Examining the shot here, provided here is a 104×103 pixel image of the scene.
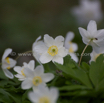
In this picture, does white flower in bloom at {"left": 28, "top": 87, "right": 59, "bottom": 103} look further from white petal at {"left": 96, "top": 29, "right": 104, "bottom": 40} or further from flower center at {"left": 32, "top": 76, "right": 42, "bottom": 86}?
white petal at {"left": 96, "top": 29, "right": 104, "bottom": 40}

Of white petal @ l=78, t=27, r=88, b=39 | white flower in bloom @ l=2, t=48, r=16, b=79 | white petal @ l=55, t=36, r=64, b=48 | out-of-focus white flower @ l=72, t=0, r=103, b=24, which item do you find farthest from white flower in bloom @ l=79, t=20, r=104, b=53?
out-of-focus white flower @ l=72, t=0, r=103, b=24

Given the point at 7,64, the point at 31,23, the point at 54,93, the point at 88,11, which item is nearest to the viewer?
the point at 54,93

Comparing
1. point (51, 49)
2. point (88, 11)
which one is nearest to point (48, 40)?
point (51, 49)

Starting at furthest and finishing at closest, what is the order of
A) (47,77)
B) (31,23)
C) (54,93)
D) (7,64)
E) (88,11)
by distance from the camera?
1. (31,23)
2. (88,11)
3. (7,64)
4. (47,77)
5. (54,93)

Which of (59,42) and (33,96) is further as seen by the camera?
(59,42)

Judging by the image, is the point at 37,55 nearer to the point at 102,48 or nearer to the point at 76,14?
the point at 102,48

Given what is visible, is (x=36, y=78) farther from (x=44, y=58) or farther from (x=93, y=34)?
(x=93, y=34)
